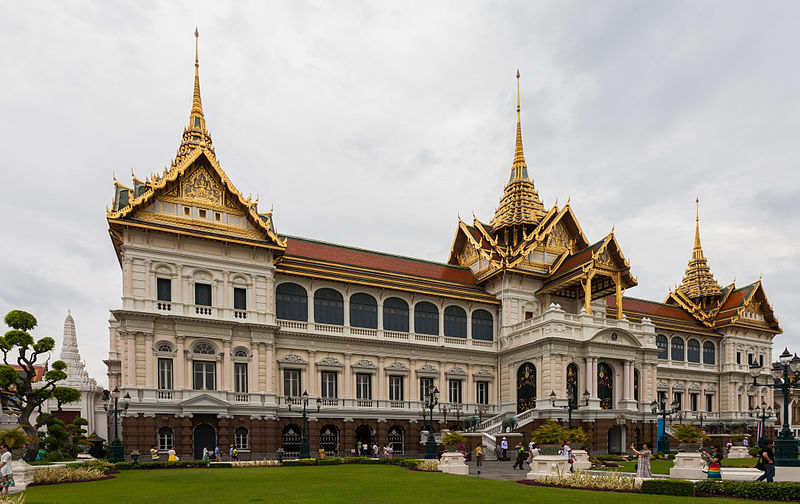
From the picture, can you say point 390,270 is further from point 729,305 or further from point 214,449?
point 729,305

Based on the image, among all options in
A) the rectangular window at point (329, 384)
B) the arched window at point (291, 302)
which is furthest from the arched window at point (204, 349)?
the rectangular window at point (329, 384)

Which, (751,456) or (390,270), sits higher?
(390,270)

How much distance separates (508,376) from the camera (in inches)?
1893

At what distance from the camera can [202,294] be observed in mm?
38906

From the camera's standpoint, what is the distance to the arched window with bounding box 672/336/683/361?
6088cm

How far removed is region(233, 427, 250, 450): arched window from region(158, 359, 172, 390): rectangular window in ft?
15.9

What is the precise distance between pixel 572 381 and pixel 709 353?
26.8 metres

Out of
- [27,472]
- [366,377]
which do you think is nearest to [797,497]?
[27,472]

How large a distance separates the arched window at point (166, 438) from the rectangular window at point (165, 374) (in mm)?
2352

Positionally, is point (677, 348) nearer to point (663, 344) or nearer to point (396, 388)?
point (663, 344)

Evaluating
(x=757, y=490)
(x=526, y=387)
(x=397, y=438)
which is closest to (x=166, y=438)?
(x=397, y=438)

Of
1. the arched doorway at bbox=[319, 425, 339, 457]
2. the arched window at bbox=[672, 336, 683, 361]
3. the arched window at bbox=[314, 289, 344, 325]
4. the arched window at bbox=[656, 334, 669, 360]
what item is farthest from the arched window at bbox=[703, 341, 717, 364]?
the arched doorway at bbox=[319, 425, 339, 457]

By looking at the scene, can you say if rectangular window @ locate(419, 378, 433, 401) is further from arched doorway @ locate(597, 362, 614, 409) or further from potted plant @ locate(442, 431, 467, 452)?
potted plant @ locate(442, 431, 467, 452)

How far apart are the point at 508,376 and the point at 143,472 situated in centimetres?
2813
